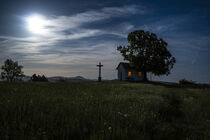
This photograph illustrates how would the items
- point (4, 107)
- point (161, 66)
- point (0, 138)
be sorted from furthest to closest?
point (161, 66), point (4, 107), point (0, 138)

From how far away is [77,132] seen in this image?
3740 mm

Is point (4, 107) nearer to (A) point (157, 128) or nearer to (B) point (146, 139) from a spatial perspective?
(B) point (146, 139)

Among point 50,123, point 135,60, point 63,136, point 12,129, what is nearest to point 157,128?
point 63,136

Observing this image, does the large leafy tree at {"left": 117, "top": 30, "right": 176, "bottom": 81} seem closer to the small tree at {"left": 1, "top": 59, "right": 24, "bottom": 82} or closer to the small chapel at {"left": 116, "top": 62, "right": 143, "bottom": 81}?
the small chapel at {"left": 116, "top": 62, "right": 143, "bottom": 81}

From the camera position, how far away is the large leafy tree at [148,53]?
4022cm

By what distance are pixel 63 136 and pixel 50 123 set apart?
0.88 meters

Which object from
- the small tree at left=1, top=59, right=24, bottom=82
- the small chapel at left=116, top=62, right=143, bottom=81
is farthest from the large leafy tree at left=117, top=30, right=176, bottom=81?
the small tree at left=1, top=59, right=24, bottom=82

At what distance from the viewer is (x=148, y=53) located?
40781mm

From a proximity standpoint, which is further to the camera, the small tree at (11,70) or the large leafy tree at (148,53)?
the small tree at (11,70)

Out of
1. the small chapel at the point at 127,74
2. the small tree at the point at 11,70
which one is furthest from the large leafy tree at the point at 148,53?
the small tree at the point at 11,70

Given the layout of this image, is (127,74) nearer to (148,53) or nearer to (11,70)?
(148,53)

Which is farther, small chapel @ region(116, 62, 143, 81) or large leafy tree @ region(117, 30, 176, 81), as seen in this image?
small chapel @ region(116, 62, 143, 81)

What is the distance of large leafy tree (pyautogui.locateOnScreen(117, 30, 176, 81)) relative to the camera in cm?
4022

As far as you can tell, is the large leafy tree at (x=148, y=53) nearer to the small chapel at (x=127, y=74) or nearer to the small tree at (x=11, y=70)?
the small chapel at (x=127, y=74)
